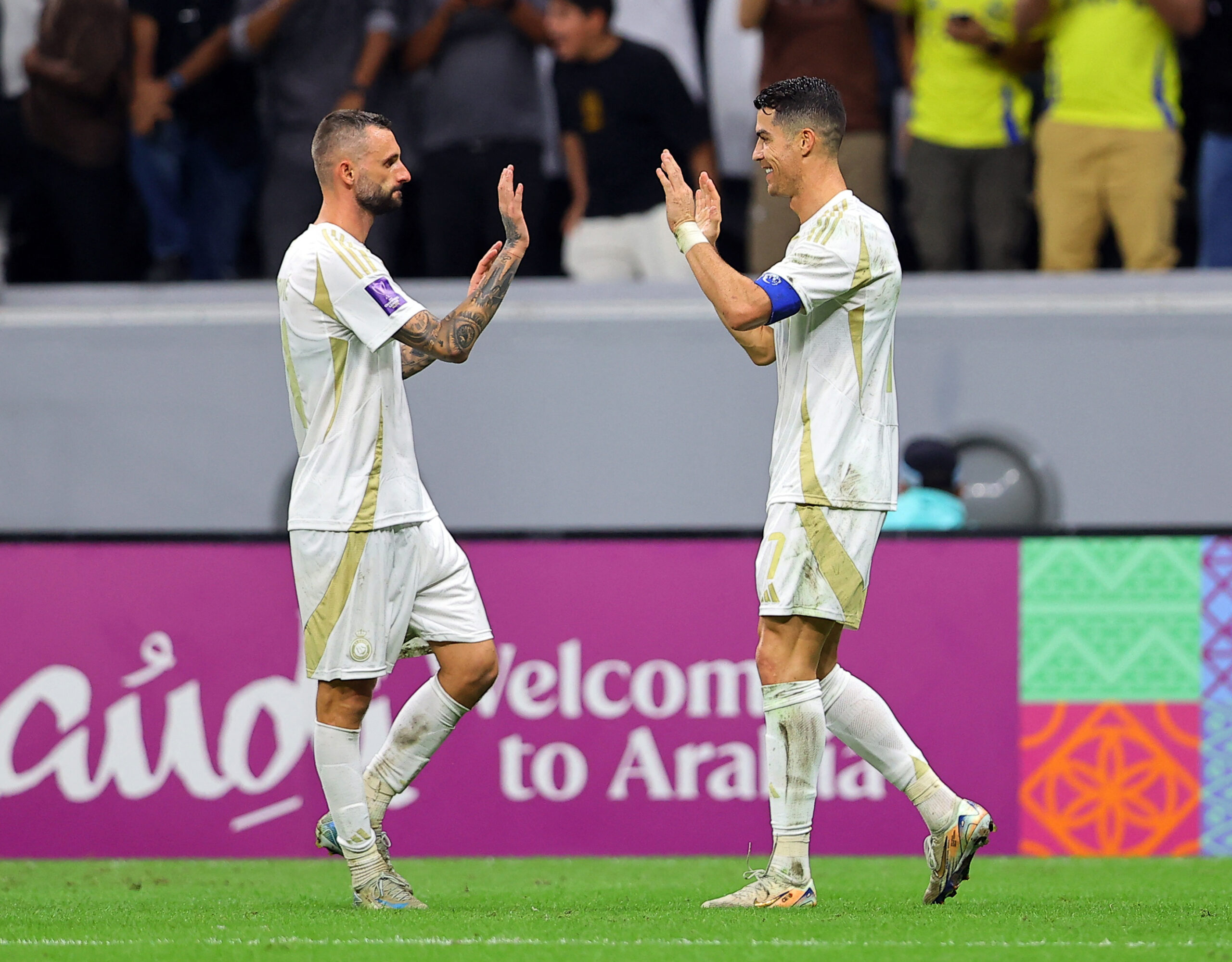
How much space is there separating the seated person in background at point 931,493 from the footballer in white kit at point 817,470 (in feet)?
9.22

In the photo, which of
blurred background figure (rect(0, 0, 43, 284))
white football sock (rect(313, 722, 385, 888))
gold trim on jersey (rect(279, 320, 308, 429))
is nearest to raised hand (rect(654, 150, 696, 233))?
gold trim on jersey (rect(279, 320, 308, 429))

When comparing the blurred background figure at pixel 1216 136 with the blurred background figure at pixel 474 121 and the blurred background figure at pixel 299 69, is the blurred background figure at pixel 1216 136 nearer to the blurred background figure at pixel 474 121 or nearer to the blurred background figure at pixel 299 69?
the blurred background figure at pixel 474 121

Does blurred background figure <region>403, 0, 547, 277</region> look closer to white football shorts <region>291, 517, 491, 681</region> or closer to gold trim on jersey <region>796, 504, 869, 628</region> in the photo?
white football shorts <region>291, 517, 491, 681</region>

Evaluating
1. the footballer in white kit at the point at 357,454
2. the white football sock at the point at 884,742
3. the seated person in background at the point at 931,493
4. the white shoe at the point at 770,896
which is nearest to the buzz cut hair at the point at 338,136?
the footballer in white kit at the point at 357,454

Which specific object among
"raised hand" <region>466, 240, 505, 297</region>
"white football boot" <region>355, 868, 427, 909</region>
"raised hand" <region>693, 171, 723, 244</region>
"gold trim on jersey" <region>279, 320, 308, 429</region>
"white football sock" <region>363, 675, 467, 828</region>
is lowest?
"white football boot" <region>355, 868, 427, 909</region>

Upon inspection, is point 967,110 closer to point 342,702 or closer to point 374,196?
point 374,196

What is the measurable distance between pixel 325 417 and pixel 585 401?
4646 millimetres

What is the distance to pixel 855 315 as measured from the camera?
5238 mm

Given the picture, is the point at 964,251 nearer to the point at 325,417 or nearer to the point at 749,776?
the point at 749,776

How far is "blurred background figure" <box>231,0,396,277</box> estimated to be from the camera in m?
9.98

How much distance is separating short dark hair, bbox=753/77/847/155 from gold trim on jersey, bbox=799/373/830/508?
0.81 metres

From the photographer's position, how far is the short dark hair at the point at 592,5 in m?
9.74

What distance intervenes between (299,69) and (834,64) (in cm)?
284

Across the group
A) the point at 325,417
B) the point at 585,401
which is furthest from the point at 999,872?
the point at 585,401
